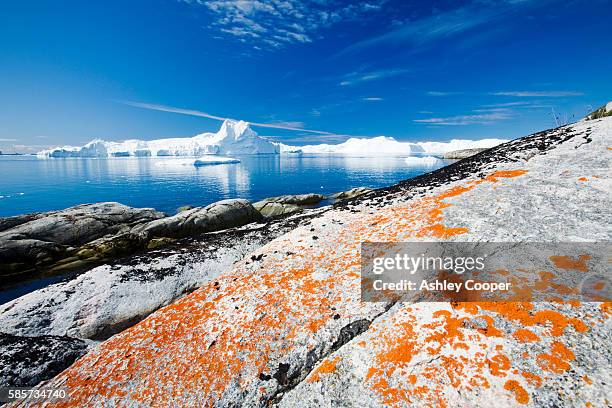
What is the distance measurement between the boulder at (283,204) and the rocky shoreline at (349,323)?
32.1m

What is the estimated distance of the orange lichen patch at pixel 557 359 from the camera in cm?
355

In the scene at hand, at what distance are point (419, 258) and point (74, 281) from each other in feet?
40.8

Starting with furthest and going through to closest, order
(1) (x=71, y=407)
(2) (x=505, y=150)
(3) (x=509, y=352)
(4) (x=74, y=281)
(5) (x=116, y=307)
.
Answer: (2) (x=505, y=150) → (4) (x=74, y=281) → (5) (x=116, y=307) → (1) (x=71, y=407) → (3) (x=509, y=352)

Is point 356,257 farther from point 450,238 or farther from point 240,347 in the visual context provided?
point 240,347

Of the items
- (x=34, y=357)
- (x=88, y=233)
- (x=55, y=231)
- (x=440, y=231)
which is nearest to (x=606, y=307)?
(x=440, y=231)

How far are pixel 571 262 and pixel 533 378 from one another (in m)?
2.95

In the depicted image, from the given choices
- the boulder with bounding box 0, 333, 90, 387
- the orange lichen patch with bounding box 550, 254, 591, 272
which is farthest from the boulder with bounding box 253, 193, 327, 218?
the orange lichen patch with bounding box 550, 254, 591, 272

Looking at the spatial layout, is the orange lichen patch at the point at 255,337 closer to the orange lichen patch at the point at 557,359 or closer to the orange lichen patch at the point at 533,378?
the orange lichen patch at the point at 533,378

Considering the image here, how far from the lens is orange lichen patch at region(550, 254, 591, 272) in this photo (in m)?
5.02

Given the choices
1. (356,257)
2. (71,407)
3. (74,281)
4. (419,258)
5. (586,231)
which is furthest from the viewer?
(74,281)

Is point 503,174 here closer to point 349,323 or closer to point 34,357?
point 349,323

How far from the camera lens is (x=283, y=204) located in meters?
45.9

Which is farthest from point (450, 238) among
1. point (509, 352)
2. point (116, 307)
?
point (116, 307)

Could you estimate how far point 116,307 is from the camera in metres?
9.35
